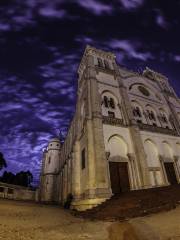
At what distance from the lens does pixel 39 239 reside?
3881 millimetres

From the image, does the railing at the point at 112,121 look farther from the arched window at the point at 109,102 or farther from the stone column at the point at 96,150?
the arched window at the point at 109,102

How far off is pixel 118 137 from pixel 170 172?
7369mm

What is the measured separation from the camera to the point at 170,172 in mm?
17484

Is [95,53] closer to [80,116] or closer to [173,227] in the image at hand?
[80,116]

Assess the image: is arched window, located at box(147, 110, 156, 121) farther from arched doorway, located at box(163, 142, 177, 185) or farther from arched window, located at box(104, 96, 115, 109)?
arched window, located at box(104, 96, 115, 109)

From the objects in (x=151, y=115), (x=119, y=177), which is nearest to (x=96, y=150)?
(x=119, y=177)

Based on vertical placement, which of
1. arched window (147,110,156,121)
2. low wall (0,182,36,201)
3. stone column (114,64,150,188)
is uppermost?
arched window (147,110,156,121)

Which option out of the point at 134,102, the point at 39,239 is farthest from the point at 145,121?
the point at 39,239

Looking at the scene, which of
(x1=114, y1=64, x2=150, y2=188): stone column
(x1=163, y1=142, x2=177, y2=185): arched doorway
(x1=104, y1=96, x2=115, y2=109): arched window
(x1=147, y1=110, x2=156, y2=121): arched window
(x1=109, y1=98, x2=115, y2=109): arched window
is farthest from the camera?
(x1=147, y1=110, x2=156, y2=121): arched window

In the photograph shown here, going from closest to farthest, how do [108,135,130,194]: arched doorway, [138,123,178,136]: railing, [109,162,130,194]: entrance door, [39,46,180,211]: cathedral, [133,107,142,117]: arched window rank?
[39,46,180,211]: cathedral → [109,162,130,194]: entrance door → [108,135,130,194]: arched doorway → [138,123,178,136]: railing → [133,107,142,117]: arched window

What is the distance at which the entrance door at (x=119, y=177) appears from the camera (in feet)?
45.9

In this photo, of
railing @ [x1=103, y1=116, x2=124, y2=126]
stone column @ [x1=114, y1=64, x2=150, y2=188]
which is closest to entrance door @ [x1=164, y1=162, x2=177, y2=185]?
stone column @ [x1=114, y1=64, x2=150, y2=188]

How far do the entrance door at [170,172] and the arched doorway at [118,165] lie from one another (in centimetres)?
553

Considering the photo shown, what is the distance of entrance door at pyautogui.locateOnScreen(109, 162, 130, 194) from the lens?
13987 mm
